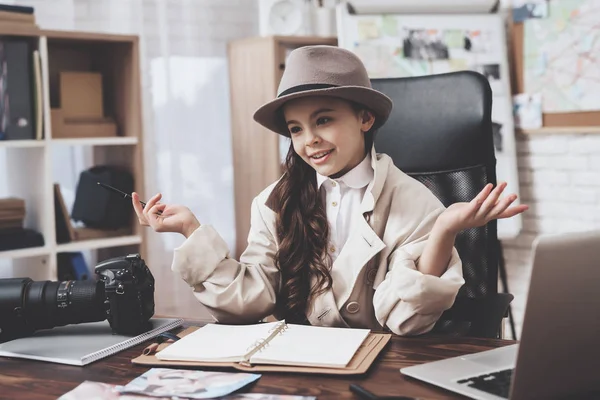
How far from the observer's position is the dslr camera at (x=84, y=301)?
1313 millimetres

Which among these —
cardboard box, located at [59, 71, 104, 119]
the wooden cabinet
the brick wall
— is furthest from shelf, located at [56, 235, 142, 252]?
the brick wall

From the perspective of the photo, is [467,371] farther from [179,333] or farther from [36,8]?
[36,8]

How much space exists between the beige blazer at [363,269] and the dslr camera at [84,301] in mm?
103

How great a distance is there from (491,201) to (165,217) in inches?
22.9

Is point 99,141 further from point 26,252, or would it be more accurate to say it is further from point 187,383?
point 187,383

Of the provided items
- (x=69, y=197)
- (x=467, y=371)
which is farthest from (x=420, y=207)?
(x=69, y=197)

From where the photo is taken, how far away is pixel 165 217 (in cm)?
141

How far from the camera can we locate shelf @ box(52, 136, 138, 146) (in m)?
2.64

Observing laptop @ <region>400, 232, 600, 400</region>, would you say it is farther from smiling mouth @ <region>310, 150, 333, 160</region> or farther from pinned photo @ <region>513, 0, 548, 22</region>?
pinned photo @ <region>513, 0, 548, 22</region>

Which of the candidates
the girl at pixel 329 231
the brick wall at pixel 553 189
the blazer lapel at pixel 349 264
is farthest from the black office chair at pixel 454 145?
the brick wall at pixel 553 189

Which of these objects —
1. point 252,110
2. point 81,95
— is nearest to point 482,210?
point 81,95

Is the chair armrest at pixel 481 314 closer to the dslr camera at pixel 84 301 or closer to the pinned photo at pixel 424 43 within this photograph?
the dslr camera at pixel 84 301

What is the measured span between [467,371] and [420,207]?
0.49 m

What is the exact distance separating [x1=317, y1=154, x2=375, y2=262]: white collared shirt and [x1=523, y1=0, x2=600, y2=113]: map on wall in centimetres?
177
